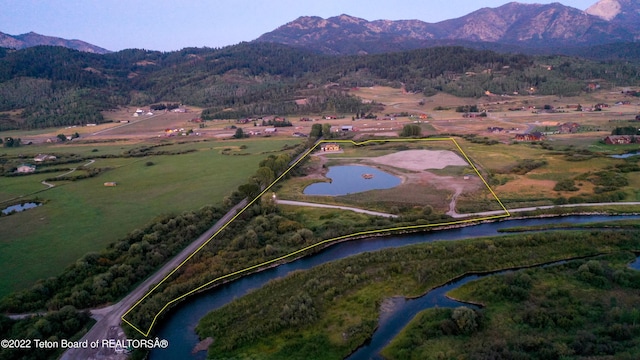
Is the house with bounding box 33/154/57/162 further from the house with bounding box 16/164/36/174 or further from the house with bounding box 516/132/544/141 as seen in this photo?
the house with bounding box 516/132/544/141

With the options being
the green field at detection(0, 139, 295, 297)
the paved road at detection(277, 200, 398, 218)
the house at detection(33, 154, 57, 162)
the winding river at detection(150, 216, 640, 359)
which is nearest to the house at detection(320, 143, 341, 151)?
the green field at detection(0, 139, 295, 297)

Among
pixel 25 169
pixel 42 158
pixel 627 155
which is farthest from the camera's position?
pixel 42 158

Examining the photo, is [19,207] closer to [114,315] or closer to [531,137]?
[114,315]

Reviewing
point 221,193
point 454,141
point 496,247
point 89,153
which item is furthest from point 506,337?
point 89,153

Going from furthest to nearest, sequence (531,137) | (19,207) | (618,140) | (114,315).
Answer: (531,137) → (618,140) → (19,207) → (114,315)

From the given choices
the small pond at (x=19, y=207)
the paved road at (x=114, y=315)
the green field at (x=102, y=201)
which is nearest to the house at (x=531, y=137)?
the green field at (x=102, y=201)

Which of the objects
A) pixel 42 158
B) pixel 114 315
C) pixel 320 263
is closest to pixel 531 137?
pixel 320 263

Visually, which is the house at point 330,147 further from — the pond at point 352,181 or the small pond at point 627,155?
the small pond at point 627,155
